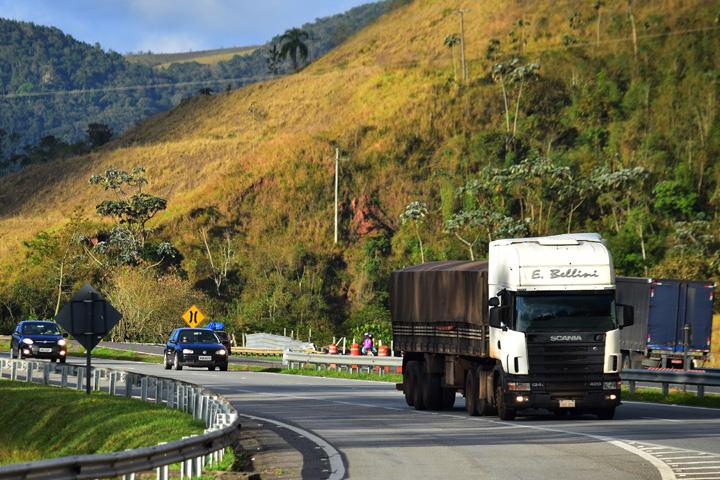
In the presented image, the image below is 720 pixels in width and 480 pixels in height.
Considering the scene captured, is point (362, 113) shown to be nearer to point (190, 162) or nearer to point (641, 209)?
point (190, 162)

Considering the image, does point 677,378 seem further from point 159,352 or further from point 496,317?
point 159,352

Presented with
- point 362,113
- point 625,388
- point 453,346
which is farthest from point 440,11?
point 453,346

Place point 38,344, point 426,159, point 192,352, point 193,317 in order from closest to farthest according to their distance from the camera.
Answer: point 192,352, point 38,344, point 193,317, point 426,159

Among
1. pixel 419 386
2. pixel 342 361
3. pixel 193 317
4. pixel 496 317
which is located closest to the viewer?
pixel 496 317

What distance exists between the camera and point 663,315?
4484cm

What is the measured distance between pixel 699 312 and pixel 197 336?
17817 millimetres

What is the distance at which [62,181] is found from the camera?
483 ft

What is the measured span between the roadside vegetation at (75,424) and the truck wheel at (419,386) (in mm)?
5178


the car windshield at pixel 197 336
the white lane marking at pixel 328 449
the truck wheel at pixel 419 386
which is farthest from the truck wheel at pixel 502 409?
the car windshield at pixel 197 336

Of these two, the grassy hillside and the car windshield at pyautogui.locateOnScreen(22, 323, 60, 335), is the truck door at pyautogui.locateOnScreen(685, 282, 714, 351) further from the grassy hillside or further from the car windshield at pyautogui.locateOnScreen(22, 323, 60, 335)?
the grassy hillside

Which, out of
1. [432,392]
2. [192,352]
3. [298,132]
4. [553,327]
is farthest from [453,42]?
[553,327]

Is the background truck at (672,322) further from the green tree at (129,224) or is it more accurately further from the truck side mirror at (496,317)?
the green tree at (129,224)

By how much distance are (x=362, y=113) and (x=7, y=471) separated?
124 m

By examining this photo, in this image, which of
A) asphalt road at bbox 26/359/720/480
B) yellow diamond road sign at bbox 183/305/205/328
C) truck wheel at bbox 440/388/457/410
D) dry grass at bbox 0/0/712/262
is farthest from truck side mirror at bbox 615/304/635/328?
dry grass at bbox 0/0/712/262
